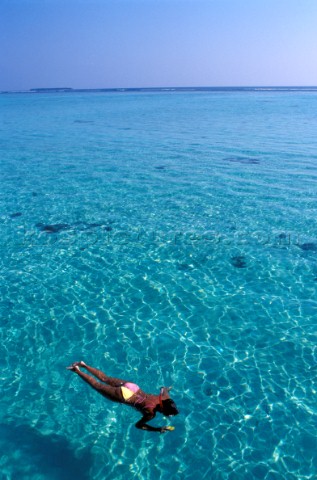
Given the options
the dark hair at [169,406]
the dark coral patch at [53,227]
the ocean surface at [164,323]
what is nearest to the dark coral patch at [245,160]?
the ocean surface at [164,323]

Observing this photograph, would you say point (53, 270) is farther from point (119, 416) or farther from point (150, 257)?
point (119, 416)

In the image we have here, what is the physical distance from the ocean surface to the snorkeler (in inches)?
31.2

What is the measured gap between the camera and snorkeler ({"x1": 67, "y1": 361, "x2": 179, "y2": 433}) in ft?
26.5

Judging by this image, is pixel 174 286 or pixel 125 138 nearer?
pixel 174 286

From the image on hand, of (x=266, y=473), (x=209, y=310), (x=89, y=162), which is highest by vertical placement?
(x=89, y=162)

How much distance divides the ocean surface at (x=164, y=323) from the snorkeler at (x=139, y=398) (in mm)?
792

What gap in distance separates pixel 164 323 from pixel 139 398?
12.7 ft

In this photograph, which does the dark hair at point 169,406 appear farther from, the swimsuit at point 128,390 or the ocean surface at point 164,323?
the ocean surface at point 164,323

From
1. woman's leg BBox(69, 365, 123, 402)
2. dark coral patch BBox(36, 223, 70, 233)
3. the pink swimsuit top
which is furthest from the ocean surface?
the pink swimsuit top

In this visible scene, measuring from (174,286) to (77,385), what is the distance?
5363 mm

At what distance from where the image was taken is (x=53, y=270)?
604 inches

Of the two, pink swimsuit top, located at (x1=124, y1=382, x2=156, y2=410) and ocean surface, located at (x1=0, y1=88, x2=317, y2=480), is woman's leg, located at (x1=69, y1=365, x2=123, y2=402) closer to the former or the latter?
pink swimsuit top, located at (x1=124, y1=382, x2=156, y2=410)

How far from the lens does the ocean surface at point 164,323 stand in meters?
8.35

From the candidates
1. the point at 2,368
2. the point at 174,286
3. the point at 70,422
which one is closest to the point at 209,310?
the point at 174,286
